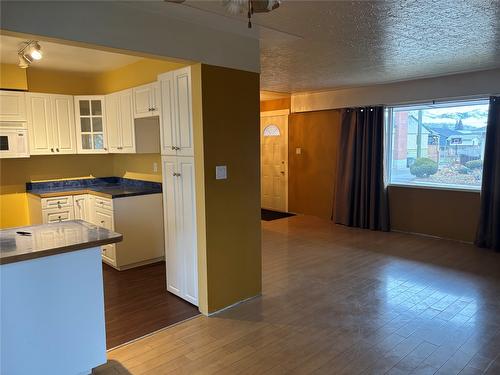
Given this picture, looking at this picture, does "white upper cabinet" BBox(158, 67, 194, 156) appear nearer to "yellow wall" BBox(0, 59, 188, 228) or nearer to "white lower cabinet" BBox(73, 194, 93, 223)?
"yellow wall" BBox(0, 59, 188, 228)

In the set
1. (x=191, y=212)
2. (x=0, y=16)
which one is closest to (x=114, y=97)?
(x=191, y=212)

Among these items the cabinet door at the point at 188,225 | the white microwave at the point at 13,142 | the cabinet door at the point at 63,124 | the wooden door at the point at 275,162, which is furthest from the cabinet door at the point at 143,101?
the wooden door at the point at 275,162

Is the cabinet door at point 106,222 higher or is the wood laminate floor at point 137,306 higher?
the cabinet door at point 106,222

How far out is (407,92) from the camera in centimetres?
580

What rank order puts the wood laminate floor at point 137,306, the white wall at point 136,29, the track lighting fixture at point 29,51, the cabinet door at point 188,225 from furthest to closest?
the track lighting fixture at point 29,51 < the cabinet door at point 188,225 < the wood laminate floor at point 137,306 < the white wall at point 136,29

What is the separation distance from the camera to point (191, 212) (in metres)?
3.25

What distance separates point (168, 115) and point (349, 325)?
242 cm

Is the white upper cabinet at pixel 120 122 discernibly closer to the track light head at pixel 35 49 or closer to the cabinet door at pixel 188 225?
the track light head at pixel 35 49

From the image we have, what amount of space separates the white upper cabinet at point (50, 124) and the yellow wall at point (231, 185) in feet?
9.16

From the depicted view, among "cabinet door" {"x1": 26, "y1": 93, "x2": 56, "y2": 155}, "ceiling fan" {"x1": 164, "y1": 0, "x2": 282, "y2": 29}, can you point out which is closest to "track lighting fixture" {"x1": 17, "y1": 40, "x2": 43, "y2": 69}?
"cabinet door" {"x1": 26, "y1": 93, "x2": 56, "y2": 155}

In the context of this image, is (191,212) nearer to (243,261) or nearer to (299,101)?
(243,261)

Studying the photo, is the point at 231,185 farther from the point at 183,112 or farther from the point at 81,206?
the point at 81,206

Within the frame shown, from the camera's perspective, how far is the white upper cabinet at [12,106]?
4.36m

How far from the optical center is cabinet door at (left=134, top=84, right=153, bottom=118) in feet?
13.3
